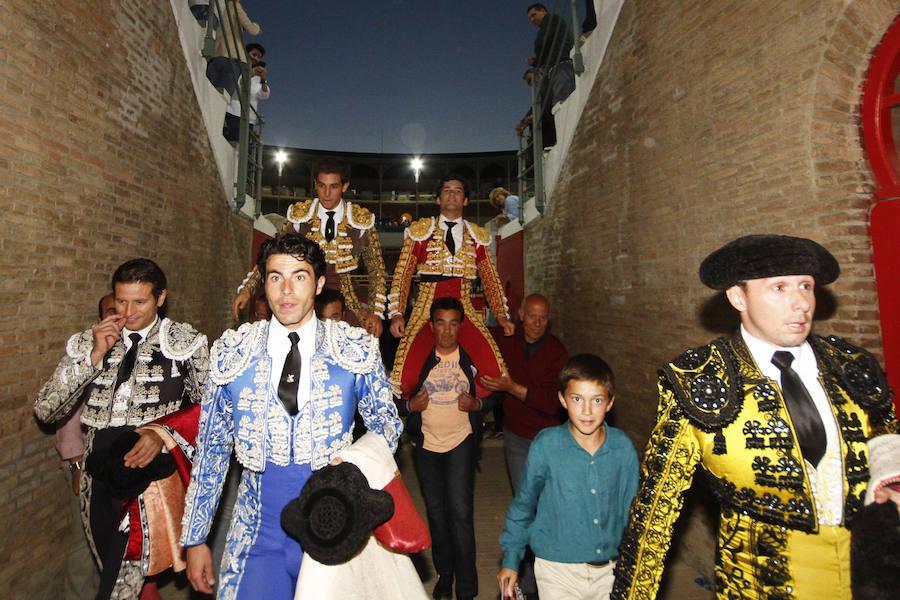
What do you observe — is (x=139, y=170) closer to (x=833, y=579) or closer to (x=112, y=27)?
(x=112, y=27)

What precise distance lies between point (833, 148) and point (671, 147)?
1427 millimetres

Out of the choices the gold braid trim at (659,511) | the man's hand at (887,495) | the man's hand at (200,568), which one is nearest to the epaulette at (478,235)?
the gold braid trim at (659,511)

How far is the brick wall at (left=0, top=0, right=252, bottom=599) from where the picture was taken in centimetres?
331

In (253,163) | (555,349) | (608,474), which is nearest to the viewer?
(608,474)

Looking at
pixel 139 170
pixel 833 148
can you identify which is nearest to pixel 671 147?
pixel 833 148

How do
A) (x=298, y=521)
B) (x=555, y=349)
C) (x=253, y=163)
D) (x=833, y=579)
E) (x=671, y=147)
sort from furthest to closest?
(x=253, y=163), (x=671, y=147), (x=555, y=349), (x=298, y=521), (x=833, y=579)

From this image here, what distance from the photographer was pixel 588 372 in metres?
2.54

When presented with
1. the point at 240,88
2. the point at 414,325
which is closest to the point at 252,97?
the point at 240,88

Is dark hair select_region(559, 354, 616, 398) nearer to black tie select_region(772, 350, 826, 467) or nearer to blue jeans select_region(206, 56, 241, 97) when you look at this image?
black tie select_region(772, 350, 826, 467)

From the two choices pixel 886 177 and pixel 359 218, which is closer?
pixel 886 177

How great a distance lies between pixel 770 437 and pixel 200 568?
95.6 inches

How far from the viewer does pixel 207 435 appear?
2053mm

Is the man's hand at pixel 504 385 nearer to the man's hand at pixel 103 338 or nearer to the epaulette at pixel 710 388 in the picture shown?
the epaulette at pixel 710 388

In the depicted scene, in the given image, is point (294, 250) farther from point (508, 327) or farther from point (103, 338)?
point (508, 327)
